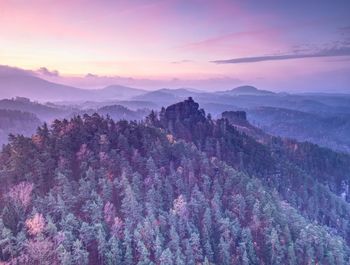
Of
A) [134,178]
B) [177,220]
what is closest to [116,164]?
[134,178]

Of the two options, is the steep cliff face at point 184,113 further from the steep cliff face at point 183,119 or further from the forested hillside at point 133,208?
the forested hillside at point 133,208

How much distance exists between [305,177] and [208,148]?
152 ft

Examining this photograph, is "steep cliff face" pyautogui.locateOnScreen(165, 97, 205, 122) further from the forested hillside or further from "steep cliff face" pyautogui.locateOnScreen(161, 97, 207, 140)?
the forested hillside

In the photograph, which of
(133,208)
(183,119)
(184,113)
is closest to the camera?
(133,208)

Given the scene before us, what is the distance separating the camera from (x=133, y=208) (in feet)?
241

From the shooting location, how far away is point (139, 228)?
2724 inches

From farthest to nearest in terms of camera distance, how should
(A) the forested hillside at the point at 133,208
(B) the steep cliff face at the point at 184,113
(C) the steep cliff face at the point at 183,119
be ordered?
(B) the steep cliff face at the point at 184,113 < (C) the steep cliff face at the point at 183,119 < (A) the forested hillside at the point at 133,208

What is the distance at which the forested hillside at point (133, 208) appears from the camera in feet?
208

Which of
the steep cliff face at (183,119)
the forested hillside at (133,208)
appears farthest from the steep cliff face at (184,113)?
the forested hillside at (133,208)

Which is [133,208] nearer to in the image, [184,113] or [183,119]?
[183,119]

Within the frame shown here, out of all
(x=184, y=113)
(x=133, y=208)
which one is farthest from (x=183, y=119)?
(x=133, y=208)

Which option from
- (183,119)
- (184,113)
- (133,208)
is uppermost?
(184,113)

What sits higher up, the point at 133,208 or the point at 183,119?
the point at 183,119

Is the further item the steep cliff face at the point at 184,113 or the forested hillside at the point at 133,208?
the steep cliff face at the point at 184,113
